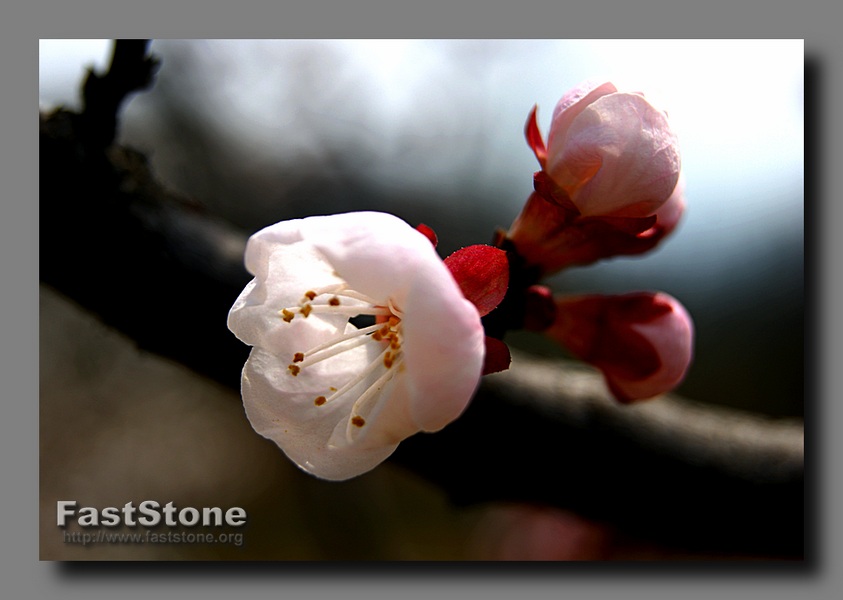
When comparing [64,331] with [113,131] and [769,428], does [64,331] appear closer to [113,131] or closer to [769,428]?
[113,131]

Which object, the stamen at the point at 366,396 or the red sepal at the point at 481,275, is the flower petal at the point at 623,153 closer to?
the red sepal at the point at 481,275

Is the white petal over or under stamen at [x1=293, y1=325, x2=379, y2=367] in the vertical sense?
over

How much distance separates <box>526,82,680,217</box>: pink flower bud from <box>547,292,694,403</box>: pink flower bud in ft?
0.70

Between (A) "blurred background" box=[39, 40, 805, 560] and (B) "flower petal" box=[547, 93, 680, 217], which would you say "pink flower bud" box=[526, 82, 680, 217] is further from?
(A) "blurred background" box=[39, 40, 805, 560]

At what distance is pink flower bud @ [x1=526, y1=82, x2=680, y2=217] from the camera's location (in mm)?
679

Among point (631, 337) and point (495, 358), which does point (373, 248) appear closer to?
point (495, 358)

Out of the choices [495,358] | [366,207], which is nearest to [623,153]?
[495,358]

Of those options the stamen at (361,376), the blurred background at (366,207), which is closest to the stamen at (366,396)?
the stamen at (361,376)

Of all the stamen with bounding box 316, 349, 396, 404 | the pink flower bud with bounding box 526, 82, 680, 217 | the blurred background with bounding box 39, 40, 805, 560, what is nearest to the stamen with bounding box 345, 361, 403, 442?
the stamen with bounding box 316, 349, 396, 404

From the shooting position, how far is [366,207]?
6.97 ft

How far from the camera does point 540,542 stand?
2.13 m

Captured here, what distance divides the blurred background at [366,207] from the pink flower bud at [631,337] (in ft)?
1.78

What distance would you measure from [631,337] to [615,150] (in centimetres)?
28

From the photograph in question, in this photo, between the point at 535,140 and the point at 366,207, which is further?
the point at 366,207
